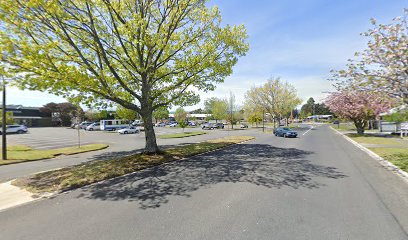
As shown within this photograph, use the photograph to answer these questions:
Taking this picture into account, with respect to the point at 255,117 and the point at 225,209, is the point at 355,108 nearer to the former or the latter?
the point at 255,117

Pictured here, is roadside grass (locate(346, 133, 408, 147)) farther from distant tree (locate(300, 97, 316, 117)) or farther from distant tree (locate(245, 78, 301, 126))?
distant tree (locate(300, 97, 316, 117))

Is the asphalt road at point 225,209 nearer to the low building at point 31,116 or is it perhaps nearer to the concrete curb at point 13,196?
the concrete curb at point 13,196

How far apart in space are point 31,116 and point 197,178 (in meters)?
72.2

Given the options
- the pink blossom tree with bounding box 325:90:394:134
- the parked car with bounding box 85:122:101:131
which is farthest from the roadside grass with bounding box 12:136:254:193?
the parked car with bounding box 85:122:101:131

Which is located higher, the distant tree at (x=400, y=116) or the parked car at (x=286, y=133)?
the distant tree at (x=400, y=116)

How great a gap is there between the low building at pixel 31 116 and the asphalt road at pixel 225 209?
6836 cm

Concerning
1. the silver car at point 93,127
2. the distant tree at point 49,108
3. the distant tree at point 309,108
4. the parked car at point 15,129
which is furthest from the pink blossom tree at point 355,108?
the distant tree at point 309,108

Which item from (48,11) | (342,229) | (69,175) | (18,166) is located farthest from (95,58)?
(342,229)

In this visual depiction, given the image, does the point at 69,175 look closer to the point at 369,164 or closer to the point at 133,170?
the point at 133,170

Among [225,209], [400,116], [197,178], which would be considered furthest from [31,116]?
[400,116]

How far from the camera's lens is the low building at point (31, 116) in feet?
195

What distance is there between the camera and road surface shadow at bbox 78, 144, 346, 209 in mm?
6562

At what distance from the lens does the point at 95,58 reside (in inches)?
464

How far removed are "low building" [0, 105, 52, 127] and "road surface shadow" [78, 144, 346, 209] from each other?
6721cm
